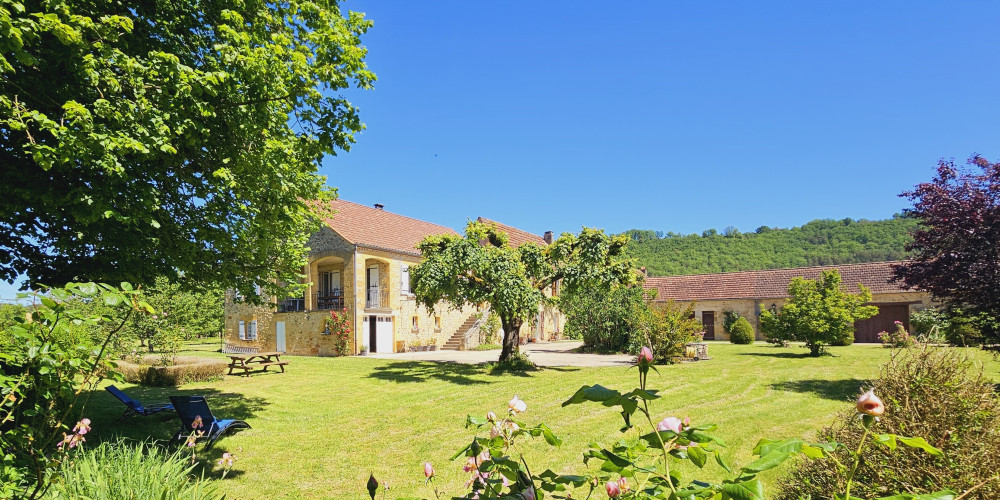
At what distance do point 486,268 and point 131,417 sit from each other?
878 cm

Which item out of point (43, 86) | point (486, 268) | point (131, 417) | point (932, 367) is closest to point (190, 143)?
point (43, 86)

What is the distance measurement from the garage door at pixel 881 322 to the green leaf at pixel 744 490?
116 ft

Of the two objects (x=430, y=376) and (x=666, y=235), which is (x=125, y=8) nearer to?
(x=430, y=376)

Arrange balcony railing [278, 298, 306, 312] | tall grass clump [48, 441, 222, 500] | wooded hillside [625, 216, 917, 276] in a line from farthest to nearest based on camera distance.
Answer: wooded hillside [625, 216, 917, 276] < balcony railing [278, 298, 306, 312] < tall grass clump [48, 441, 222, 500]

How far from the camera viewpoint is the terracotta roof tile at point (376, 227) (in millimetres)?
24797

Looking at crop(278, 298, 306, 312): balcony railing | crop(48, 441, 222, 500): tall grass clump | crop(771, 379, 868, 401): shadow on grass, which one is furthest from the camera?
crop(278, 298, 306, 312): balcony railing

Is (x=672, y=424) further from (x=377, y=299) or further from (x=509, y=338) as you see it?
(x=377, y=299)

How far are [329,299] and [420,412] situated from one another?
16.9m

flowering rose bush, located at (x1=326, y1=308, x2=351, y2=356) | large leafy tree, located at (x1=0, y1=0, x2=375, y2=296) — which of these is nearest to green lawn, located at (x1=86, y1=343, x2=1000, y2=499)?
large leafy tree, located at (x1=0, y1=0, x2=375, y2=296)

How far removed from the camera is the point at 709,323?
34.5 m

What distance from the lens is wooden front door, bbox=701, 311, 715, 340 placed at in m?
34.3

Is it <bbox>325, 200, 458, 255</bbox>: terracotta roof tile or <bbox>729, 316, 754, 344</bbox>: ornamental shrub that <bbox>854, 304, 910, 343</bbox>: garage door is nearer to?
<bbox>729, 316, 754, 344</bbox>: ornamental shrub

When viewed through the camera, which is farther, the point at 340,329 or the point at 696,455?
the point at 340,329

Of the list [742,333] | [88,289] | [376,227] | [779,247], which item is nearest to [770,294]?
[742,333]
